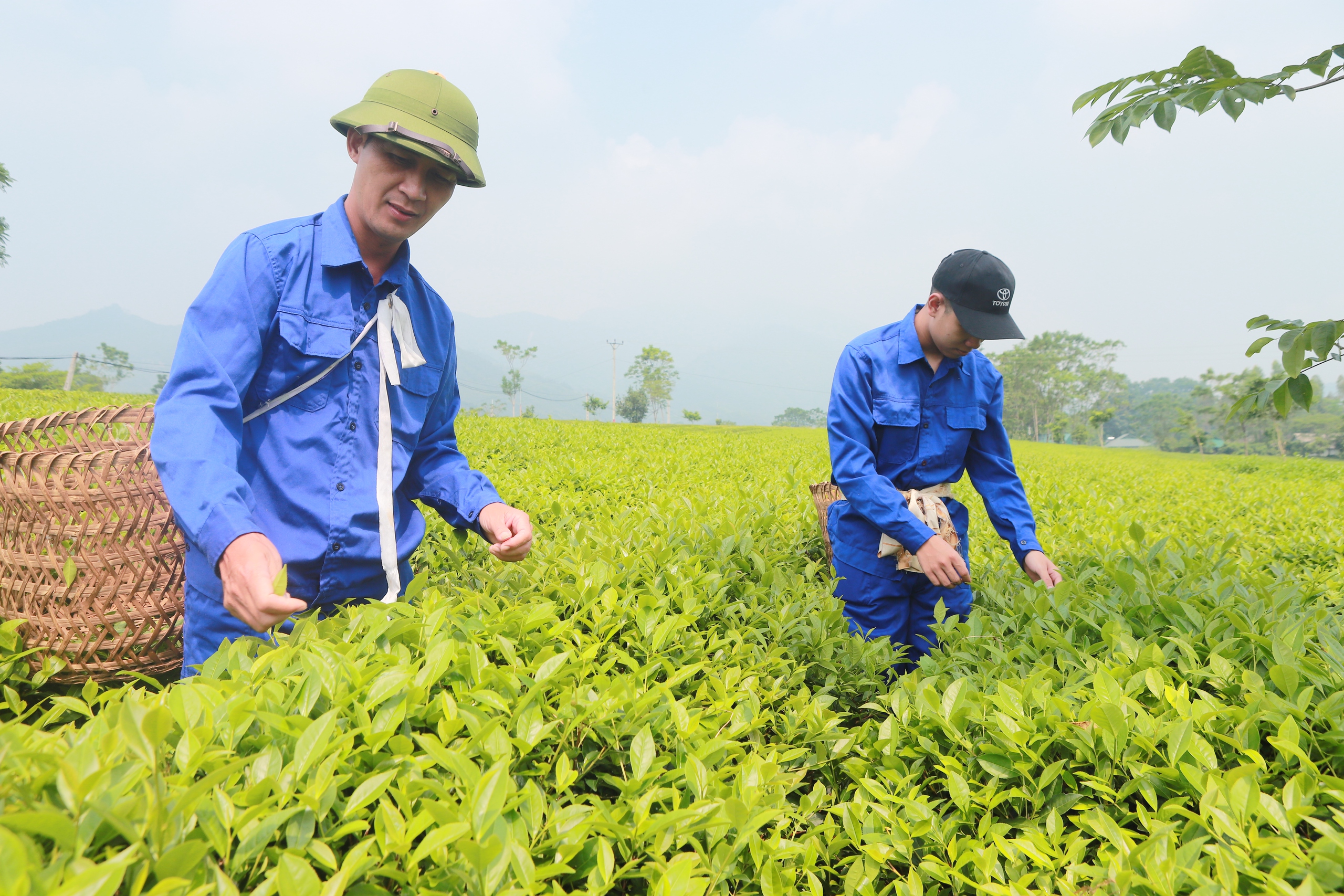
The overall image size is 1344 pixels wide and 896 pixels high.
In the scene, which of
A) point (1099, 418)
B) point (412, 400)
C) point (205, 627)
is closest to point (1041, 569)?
point (412, 400)

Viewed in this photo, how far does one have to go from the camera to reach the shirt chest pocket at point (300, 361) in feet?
6.37

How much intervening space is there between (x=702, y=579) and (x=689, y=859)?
54.9 inches

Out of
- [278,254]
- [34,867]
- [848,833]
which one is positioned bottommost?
[848,833]

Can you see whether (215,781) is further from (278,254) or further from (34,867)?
(278,254)

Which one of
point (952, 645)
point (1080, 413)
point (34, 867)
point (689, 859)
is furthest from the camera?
point (1080, 413)

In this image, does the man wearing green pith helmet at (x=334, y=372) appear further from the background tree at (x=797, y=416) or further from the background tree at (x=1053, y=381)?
the background tree at (x=797, y=416)

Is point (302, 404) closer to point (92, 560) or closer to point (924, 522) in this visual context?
point (92, 560)

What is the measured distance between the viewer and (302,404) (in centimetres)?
199

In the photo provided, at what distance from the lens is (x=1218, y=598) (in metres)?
2.40

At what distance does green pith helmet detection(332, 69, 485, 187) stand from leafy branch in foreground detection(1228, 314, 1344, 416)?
7.45ft

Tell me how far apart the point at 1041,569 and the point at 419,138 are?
8.71ft

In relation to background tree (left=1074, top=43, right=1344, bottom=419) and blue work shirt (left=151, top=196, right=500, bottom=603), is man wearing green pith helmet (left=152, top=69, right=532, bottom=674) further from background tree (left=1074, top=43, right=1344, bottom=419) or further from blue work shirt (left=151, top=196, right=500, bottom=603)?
background tree (left=1074, top=43, right=1344, bottom=419)

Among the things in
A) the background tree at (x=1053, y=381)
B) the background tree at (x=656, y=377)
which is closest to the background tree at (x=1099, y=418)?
the background tree at (x=1053, y=381)

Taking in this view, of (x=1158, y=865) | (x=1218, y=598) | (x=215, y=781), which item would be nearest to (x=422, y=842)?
(x=215, y=781)
